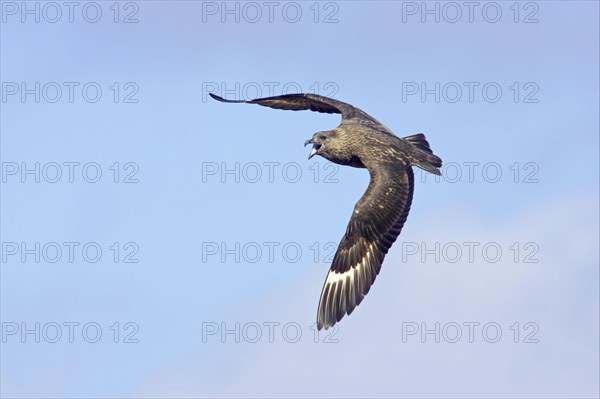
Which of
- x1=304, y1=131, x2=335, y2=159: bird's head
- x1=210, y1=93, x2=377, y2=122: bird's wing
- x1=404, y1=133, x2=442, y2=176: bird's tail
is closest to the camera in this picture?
x1=404, y1=133, x2=442, y2=176: bird's tail

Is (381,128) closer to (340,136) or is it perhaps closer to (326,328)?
(340,136)

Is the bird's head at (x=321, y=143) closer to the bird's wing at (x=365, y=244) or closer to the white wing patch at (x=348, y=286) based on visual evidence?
the bird's wing at (x=365, y=244)

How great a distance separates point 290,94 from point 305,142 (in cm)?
132

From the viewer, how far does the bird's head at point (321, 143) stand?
28078 mm

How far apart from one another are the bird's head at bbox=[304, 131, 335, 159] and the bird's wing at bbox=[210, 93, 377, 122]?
0.89 metres

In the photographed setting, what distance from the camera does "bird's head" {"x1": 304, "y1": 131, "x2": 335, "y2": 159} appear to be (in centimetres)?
2808

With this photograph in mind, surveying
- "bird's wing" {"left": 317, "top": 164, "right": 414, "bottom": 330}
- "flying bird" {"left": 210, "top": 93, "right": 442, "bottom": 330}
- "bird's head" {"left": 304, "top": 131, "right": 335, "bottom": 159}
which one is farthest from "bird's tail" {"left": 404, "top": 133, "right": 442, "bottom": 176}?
"bird's head" {"left": 304, "top": 131, "right": 335, "bottom": 159}

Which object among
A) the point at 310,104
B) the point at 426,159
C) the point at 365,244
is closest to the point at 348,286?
the point at 365,244

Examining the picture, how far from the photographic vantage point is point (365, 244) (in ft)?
86.5

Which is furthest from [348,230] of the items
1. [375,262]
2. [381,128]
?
[381,128]

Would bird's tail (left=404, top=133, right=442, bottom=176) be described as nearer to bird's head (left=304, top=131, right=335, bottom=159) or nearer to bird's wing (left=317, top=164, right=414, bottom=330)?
bird's wing (left=317, top=164, right=414, bottom=330)

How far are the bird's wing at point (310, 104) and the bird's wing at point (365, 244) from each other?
2.89 meters

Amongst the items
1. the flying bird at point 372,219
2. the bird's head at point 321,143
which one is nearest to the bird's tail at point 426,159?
the flying bird at point 372,219

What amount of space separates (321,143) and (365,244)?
8.60 ft
